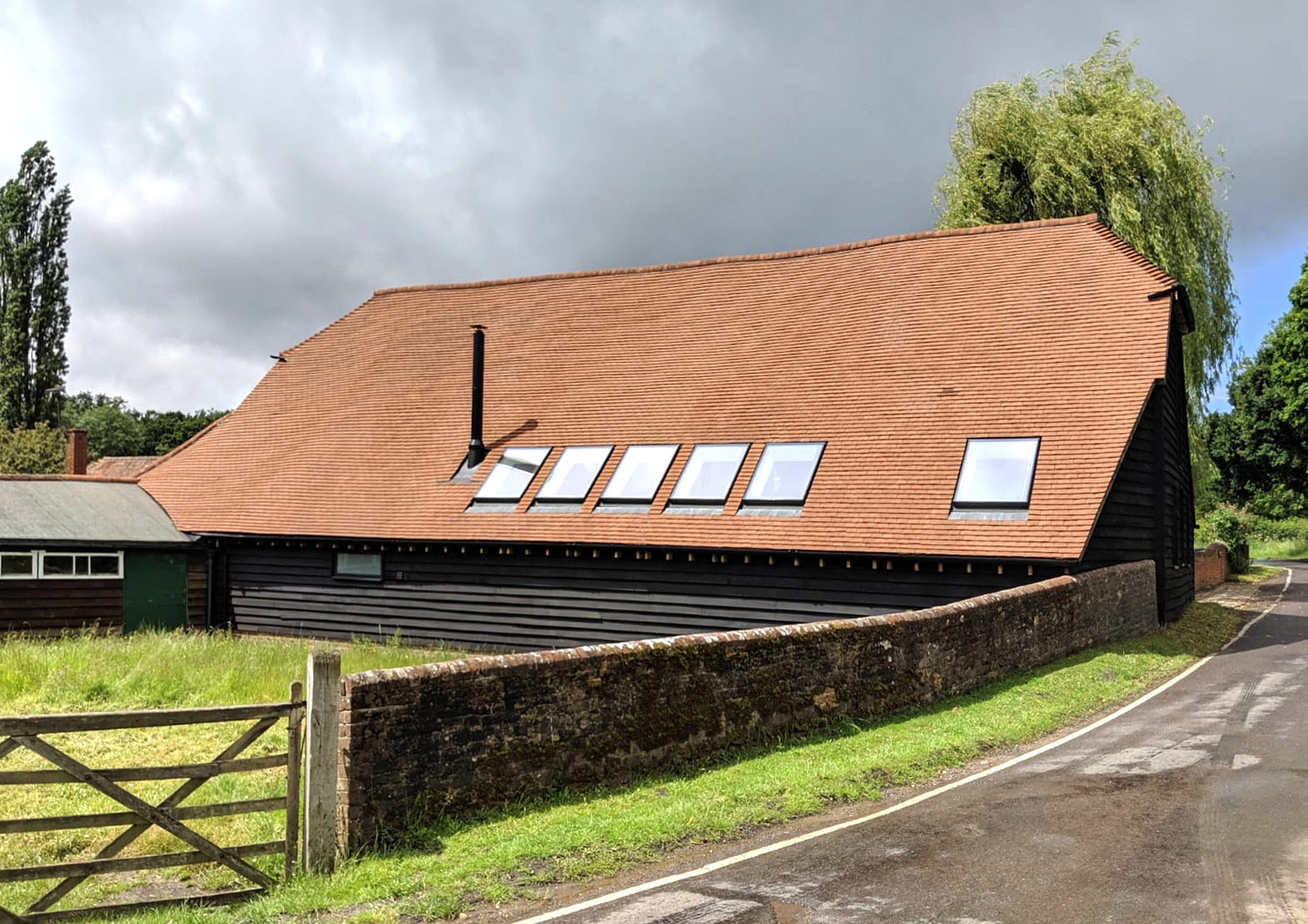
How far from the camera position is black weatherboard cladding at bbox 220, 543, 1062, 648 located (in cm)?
1950

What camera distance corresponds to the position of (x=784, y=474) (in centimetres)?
2144

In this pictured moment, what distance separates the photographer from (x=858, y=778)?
10594 millimetres

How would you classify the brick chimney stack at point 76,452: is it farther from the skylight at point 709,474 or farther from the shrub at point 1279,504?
the shrub at point 1279,504

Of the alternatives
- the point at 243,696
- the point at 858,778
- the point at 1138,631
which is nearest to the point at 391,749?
the point at 858,778

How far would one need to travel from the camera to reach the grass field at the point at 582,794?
25.7ft

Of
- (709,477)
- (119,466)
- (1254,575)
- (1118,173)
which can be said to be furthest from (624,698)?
(119,466)

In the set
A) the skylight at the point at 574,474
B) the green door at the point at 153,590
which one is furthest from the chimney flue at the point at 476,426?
the green door at the point at 153,590

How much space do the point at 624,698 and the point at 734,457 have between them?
39.4ft

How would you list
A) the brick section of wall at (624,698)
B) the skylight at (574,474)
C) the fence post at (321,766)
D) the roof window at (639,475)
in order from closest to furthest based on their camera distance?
1. the fence post at (321,766)
2. the brick section of wall at (624,698)
3. the roof window at (639,475)
4. the skylight at (574,474)

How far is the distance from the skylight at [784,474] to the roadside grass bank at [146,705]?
7.01 m

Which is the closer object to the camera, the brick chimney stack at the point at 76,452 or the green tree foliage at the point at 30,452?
the brick chimney stack at the point at 76,452

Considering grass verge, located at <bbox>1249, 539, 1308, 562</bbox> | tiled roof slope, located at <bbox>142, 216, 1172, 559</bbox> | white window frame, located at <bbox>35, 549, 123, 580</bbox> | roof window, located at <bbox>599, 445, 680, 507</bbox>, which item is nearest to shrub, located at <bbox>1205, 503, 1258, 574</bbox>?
grass verge, located at <bbox>1249, 539, 1308, 562</bbox>

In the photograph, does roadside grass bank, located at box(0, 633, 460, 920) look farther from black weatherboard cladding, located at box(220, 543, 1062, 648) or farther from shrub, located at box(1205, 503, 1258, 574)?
shrub, located at box(1205, 503, 1258, 574)

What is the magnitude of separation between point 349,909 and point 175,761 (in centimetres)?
573
